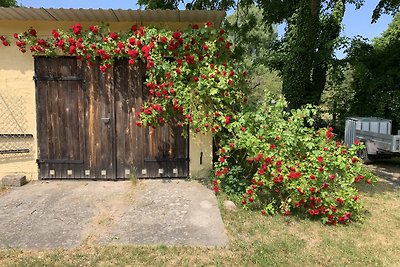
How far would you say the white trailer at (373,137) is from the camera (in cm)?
736

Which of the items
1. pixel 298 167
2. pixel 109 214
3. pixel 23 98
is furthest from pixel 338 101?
pixel 23 98

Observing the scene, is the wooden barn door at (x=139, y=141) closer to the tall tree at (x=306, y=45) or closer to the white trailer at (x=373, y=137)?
the white trailer at (x=373, y=137)

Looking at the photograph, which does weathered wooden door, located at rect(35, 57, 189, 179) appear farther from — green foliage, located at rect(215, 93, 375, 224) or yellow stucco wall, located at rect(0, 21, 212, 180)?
green foliage, located at rect(215, 93, 375, 224)

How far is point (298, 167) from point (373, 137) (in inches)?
201

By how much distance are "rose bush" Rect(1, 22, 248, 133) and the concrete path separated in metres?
1.23

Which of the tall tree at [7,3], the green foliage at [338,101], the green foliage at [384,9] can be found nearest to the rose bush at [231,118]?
the green foliage at [338,101]

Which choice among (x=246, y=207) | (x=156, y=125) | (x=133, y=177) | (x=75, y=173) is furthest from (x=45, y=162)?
(x=246, y=207)

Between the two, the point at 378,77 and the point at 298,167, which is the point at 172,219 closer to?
the point at 298,167

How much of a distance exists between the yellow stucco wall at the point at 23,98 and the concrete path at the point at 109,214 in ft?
1.66

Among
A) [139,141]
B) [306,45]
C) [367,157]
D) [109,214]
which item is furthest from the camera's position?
[306,45]

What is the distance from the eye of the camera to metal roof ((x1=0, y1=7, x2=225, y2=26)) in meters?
4.83

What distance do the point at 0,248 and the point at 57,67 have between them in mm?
3360

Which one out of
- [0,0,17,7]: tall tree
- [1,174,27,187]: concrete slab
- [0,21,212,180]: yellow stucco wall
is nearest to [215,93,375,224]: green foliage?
[0,21,212,180]: yellow stucco wall

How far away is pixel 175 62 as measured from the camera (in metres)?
5.03
